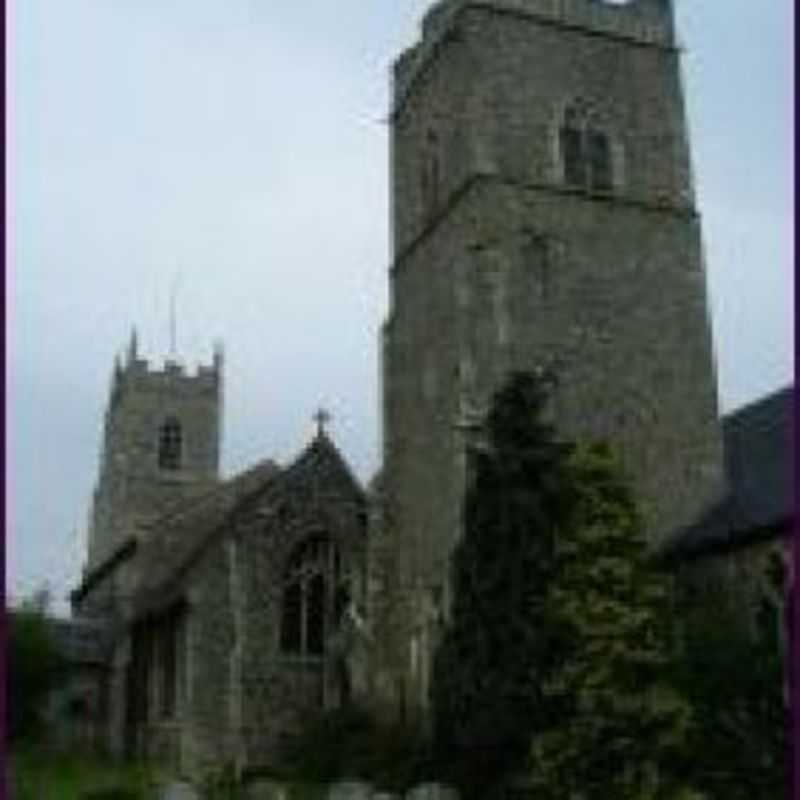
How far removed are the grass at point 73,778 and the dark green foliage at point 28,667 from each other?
106 cm

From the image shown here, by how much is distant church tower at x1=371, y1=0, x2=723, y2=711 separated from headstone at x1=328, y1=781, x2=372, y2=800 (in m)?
6.44

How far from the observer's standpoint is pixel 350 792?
25.4 metres

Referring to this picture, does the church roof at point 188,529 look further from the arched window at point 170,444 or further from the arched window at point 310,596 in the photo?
the arched window at point 170,444

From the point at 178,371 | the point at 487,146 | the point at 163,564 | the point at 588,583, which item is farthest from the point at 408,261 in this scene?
the point at 178,371

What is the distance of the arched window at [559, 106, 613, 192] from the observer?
1401 inches

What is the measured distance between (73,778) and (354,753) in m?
6.13

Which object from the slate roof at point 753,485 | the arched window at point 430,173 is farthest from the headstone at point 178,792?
the arched window at point 430,173

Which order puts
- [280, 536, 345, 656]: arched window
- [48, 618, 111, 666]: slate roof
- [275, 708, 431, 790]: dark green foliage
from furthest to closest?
1. [48, 618, 111, 666]: slate roof
2. [280, 536, 345, 656]: arched window
3. [275, 708, 431, 790]: dark green foliage

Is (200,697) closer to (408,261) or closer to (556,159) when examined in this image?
(408,261)

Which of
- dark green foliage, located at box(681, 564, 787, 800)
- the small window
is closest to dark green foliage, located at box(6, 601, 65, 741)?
the small window

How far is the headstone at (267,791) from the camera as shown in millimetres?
27516

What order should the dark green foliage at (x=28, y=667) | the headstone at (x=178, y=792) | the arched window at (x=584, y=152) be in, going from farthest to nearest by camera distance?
the dark green foliage at (x=28, y=667) → the arched window at (x=584, y=152) → the headstone at (x=178, y=792)

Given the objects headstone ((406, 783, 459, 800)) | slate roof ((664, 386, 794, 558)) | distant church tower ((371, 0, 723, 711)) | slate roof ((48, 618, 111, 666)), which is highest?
distant church tower ((371, 0, 723, 711))

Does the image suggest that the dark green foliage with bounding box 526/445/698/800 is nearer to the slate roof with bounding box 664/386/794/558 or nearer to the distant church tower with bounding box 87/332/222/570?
the slate roof with bounding box 664/386/794/558
